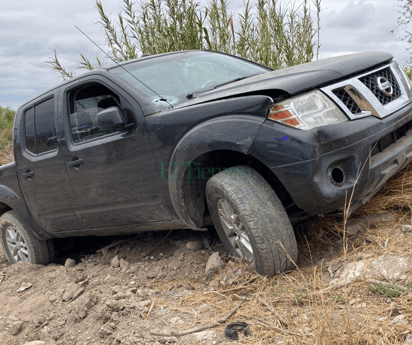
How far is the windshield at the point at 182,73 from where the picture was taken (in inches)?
140

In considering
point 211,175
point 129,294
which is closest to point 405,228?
point 211,175

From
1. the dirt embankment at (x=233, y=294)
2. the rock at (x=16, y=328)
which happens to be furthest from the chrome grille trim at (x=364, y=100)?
the rock at (x=16, y=328)

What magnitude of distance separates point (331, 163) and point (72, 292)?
7.65 ft

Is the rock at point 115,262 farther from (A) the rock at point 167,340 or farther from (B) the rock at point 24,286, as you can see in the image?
(A) the rock at point 167,340

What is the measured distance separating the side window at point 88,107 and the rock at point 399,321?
2410mm

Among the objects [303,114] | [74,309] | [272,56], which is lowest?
[74,309]

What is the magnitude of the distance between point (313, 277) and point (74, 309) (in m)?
1.68

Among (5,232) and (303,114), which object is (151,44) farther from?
(303,114)

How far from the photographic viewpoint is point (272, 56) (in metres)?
6.51

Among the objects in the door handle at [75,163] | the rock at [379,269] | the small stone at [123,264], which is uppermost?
the door handle at [75,163]

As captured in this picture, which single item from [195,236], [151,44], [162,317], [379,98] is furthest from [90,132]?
[151,44]

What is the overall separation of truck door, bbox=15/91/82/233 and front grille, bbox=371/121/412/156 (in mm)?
2543

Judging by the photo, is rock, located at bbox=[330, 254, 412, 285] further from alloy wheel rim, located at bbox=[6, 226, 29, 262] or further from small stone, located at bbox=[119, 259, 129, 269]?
alloy wheel rim, located at bbox=[6, 226, 29, 262]

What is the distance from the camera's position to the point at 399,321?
2.19 m
